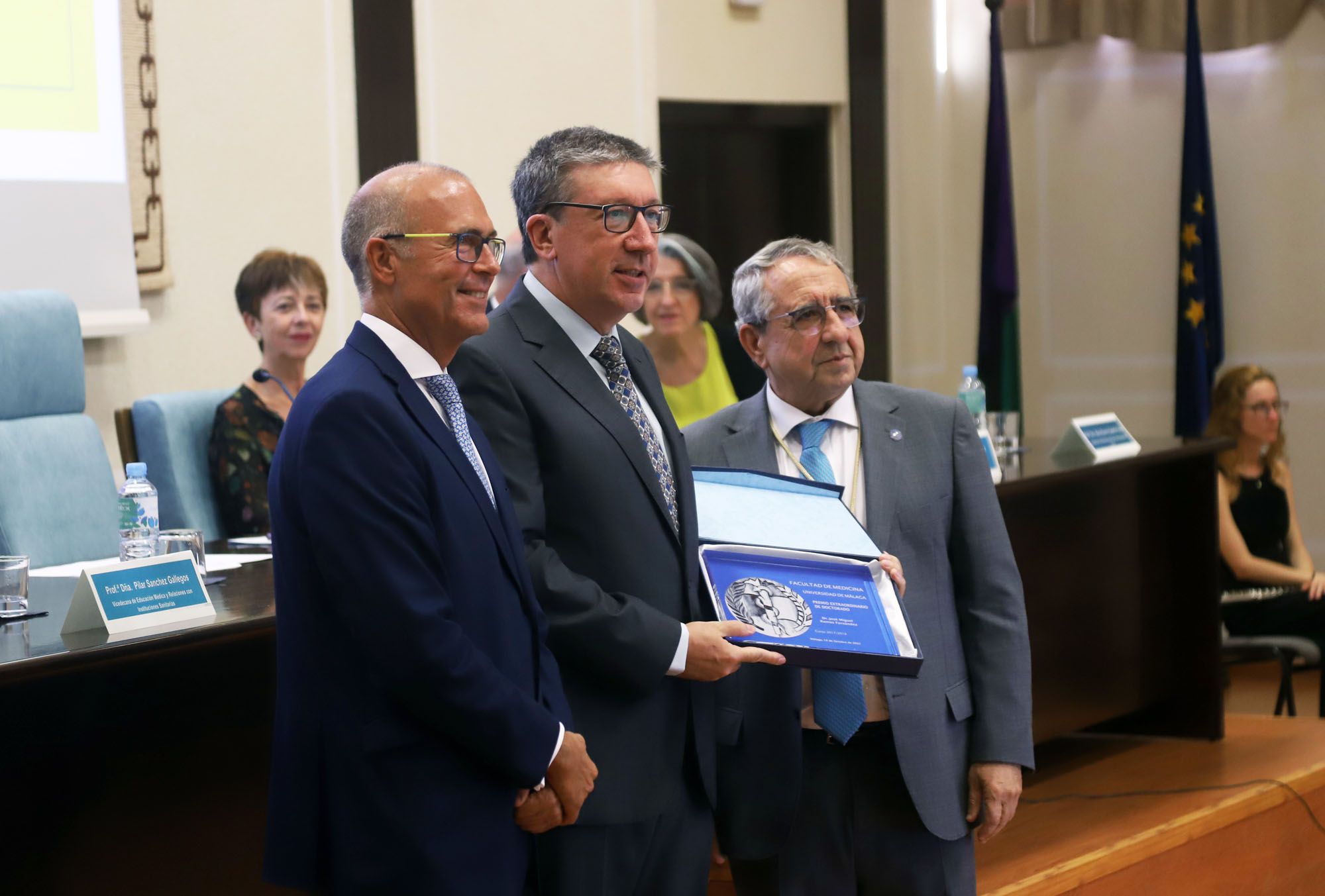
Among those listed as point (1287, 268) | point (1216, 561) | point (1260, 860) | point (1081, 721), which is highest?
point (1287, 268)

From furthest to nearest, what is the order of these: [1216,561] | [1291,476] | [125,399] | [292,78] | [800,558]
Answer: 1. [1291,476]
2. [292,78]
3. [125,399]
4. [1216,561]
5. [800,558]

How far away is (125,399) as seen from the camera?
14.4ft

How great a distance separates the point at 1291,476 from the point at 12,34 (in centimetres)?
477

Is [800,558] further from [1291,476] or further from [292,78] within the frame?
[1291,476]

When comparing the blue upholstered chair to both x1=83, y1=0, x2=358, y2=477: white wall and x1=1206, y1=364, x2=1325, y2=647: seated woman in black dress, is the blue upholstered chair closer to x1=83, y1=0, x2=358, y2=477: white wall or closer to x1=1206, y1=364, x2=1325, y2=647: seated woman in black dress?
x1=83, y1=0, x2=358, y2=477: white wall

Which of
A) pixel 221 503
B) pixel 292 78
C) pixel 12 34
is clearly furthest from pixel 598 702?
pixel 292 78

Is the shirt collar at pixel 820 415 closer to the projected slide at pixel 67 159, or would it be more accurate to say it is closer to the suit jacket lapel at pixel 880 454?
the suit jacket lapel at pixel 880 454

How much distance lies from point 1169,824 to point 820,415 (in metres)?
1.64

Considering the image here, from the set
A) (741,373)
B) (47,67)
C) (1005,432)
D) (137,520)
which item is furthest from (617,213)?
(47,67)

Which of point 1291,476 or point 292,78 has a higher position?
point 292,78

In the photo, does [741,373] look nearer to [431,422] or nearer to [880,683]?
[880,683]

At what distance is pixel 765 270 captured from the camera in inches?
82.8

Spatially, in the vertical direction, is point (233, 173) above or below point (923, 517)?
above

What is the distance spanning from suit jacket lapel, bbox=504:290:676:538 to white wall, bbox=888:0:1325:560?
15.6 feet
